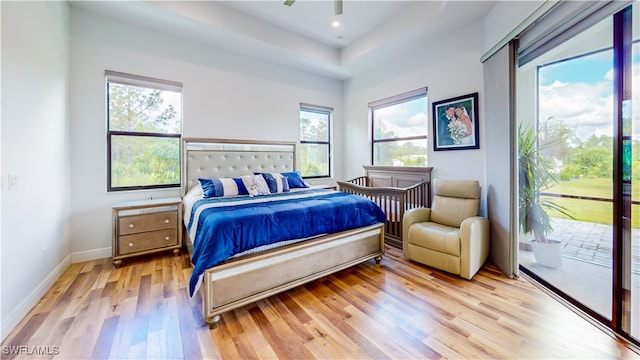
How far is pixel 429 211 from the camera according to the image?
3363 mm

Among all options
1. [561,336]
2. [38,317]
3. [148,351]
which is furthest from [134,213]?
[561,336]

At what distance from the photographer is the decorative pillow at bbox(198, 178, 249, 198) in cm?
316

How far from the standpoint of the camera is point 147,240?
308 cm

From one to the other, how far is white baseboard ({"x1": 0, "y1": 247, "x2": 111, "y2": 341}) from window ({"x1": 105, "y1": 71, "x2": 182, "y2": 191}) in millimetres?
854

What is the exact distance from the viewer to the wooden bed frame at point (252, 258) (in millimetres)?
1916

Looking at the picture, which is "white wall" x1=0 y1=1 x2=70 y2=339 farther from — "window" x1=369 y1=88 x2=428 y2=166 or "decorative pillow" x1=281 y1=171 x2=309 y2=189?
"window" x1=369 y1=88 x2=428 y2=166

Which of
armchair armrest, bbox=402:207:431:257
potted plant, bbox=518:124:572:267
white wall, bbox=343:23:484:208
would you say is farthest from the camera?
white wall, bbox=343:23:484:208

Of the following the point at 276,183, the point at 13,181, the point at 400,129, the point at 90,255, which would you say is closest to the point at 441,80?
the point at 400,129

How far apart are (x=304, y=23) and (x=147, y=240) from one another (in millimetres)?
3755

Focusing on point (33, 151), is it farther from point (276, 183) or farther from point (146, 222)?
Answer: point (276, 183)

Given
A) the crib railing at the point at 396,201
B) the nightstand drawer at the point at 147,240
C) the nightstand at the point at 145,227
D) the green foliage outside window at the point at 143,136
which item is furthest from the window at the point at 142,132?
the crib railing at the point at 396,201

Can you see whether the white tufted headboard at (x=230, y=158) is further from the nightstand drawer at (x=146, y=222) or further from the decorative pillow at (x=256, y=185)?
the decorative pillow at (x=256, y=185)

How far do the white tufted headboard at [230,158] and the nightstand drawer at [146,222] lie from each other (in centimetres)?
54

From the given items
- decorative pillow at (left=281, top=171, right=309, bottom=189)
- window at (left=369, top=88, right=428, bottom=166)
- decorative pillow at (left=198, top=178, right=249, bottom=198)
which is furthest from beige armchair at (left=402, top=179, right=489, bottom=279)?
decorative pillow at (left=198, top=178, right=249, bottom=198)
